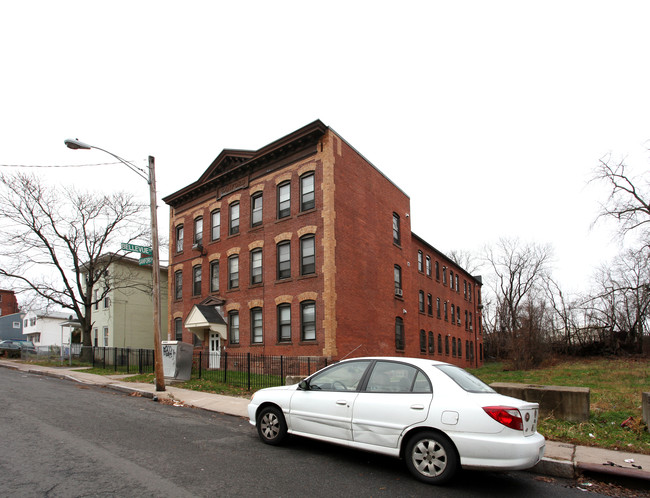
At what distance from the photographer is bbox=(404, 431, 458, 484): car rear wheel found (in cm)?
555

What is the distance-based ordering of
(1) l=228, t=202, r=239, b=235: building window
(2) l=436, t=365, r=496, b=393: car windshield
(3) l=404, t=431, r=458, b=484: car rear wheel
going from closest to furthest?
(3) l=404, t=431, r=458, b=484: car rear wheel < (2) l=436, t=365, r=496, b=393: car windshield < (1) l=228, t=202, r=239, b=235: building window

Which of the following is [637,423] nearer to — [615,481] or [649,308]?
[615,481]

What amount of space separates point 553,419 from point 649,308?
40698 millimetres

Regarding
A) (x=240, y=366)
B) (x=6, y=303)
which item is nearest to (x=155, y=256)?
(x=240, y=366)

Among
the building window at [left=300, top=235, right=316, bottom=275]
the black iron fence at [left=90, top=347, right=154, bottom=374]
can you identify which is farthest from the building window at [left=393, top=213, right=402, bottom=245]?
the black iron fence at [left=90, top=347, right=154, bottom=374]

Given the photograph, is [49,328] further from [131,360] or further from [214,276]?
[214,276]

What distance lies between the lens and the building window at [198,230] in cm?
Result: 2830

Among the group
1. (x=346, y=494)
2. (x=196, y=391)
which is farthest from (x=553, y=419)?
(x=196, y=391)

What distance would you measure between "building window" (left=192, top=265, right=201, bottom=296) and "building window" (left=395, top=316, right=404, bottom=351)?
11.9 meters

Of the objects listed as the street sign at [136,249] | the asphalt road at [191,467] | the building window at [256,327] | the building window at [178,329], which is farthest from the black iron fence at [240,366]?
the asphalt road at [191,467]

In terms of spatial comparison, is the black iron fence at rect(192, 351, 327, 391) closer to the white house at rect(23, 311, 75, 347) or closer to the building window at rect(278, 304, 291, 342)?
the building window at rect(278, 304, 291, 342)

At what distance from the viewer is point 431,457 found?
18.7 ft

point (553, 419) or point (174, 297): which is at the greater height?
point (174, 297)

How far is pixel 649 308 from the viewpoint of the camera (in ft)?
136
